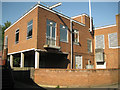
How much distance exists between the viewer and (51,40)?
1315 centimetres

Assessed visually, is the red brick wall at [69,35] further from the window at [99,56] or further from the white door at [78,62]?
the window at [99,56]

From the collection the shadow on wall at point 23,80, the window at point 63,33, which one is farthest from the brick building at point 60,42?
the shadow on wall at point 23,80

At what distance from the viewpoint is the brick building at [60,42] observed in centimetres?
1229

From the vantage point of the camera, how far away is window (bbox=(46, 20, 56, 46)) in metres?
12.9

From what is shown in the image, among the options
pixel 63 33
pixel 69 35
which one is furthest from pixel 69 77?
pixel 69 35

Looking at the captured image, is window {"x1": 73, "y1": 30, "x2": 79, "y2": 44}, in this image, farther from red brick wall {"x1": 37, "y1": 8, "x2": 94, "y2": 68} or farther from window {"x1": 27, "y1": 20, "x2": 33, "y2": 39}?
window {"x1": 27, "y1": 20, "x2": 33, "y2": 39}

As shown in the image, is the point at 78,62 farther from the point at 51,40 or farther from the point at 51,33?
the point at 51,33

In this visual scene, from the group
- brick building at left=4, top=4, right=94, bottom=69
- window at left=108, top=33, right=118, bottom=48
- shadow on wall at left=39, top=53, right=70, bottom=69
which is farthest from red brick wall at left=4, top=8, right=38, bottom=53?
window at left=108, top=33, right=118, bottom=48

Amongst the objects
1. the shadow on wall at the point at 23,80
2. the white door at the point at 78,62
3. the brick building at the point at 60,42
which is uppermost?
the brick building at the point at 60,42

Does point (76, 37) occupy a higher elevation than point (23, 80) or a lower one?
higher

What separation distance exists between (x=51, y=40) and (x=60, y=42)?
1.30m

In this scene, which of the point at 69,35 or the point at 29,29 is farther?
the point at 69,35

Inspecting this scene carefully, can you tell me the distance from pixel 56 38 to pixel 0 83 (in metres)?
7.04

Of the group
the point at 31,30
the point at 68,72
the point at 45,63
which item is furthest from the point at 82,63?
the point at 31,30
